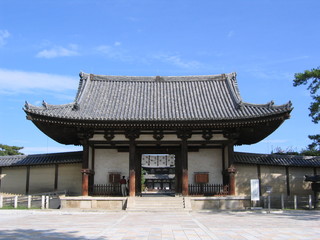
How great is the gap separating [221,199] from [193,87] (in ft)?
28.5

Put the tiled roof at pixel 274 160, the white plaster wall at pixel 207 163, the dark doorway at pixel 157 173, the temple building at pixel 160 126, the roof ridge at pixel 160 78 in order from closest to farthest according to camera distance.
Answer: the temple building at pixel 160 126, the white plaster wall at pixel 207 163, the tiled roof at pixel 274 160, the roof ridge at pixel 160 78, the dark doorway at pixel 157 173

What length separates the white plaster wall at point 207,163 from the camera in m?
20.4

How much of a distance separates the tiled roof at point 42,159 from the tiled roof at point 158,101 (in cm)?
344

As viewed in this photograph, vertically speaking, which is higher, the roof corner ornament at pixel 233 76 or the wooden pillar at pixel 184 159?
the roof corner ornament at pixel 233 76

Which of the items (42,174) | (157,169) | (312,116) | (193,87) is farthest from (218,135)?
(157,169)

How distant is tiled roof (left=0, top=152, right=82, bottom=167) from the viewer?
2139 centimetres

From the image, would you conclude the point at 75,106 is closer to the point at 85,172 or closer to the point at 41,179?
the point at 85,172

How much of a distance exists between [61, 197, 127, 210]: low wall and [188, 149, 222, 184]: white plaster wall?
4669 millimetres

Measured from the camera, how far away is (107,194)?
1977 cm

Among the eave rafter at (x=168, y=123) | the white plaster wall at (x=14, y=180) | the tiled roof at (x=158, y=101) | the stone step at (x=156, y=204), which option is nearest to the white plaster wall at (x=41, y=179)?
the white plaster wall at (x=14, y=180)

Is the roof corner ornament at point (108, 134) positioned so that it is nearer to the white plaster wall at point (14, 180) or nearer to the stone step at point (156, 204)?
the stone step at point (156, 204)

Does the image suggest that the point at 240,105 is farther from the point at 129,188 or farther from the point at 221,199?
the point at 129,188

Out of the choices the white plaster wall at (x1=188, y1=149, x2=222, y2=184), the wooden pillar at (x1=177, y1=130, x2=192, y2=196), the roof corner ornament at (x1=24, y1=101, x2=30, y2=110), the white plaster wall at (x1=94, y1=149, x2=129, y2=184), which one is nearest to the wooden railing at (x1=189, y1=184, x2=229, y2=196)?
the white plaster wall at (x1=188, y1=149, x2=222, y2=184)

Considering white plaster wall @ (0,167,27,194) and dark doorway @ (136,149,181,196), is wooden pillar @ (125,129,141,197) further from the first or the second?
dark doorway @ (136,149,181,196)
